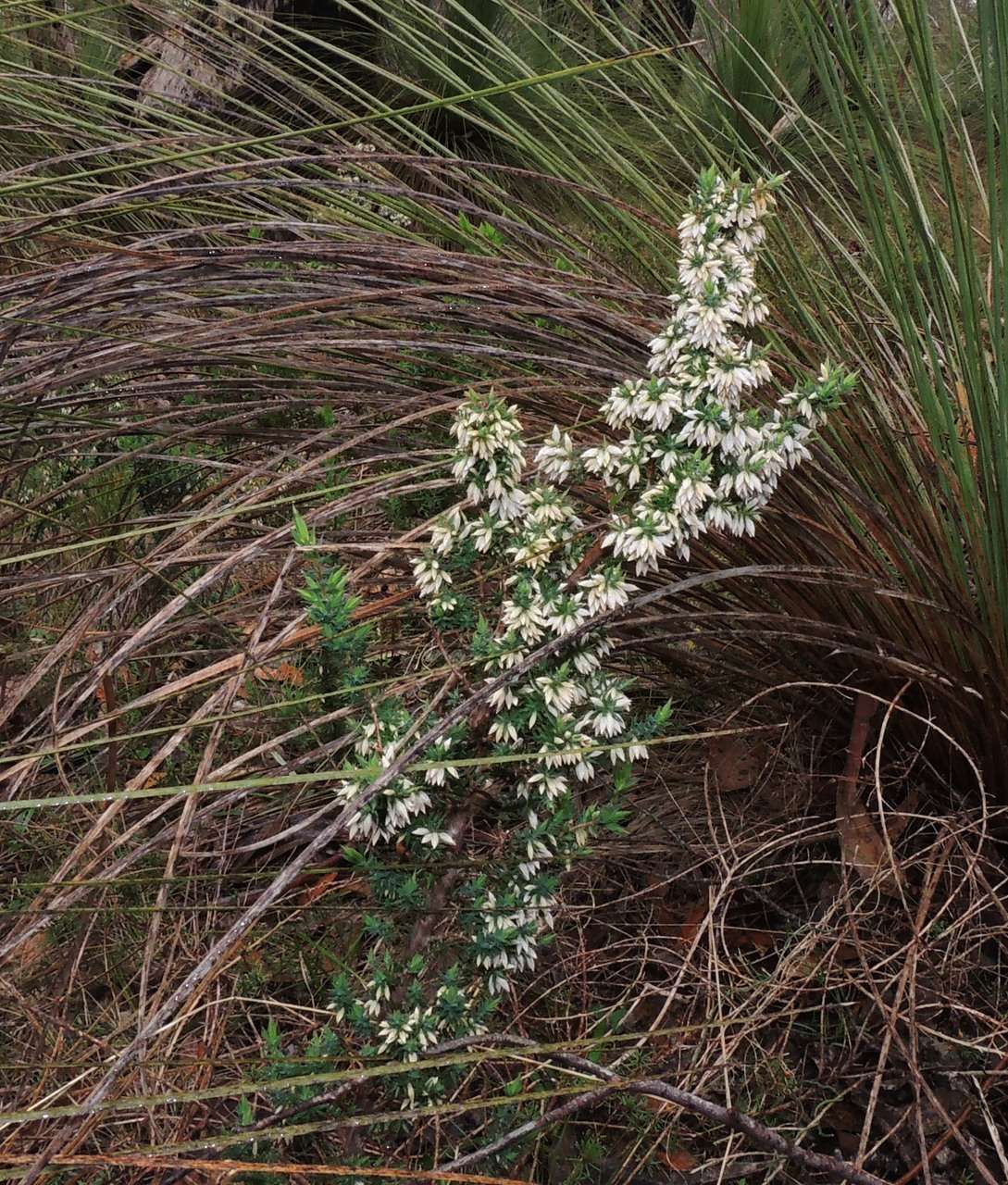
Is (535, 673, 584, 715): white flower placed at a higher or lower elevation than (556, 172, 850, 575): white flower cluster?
lower

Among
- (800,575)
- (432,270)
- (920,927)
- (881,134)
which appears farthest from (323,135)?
(920,927)

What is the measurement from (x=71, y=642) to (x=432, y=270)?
2.56 ft

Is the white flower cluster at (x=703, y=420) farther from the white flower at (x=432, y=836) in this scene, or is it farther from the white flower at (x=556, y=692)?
the white flower at (x=432, y=836)

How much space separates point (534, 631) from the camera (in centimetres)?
132

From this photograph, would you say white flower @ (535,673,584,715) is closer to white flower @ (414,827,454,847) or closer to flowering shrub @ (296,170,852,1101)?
flowering shrub @ (296,170,852,1101)

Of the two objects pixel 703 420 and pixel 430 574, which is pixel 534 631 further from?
pixel 703 420

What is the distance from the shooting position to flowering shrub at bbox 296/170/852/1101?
1305mm

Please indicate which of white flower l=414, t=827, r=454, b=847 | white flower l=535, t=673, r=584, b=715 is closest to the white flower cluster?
white flower l=535, t=673, r=584, b=715

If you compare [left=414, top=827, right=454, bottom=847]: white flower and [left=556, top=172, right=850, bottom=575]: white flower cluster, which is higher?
[left=556, top=172, right=850, bottom=575]: white flower cluster

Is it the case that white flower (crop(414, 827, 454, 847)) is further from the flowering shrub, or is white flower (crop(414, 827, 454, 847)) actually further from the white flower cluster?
the white flower cluster

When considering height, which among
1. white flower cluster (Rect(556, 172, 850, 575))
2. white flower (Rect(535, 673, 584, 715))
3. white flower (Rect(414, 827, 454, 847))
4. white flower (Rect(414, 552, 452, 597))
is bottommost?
white flower (Rect(414, 827, 454, 847))

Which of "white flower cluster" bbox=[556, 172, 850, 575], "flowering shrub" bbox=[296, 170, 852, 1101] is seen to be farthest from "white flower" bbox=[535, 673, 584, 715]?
"white flower cluster" bbox=[556, 172, 850, 575]

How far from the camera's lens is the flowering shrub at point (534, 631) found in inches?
51.4

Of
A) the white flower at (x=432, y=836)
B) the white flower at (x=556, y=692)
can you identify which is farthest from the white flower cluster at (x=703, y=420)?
the white flower at (x=432, y=836)
